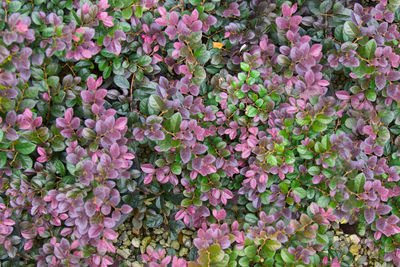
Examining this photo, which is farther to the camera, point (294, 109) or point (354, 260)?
point (354, 260)

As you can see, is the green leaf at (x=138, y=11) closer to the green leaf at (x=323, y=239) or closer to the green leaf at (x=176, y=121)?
the green leaf at (x=176, y=121)

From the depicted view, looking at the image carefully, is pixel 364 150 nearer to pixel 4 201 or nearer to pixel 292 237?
pixel 292 237

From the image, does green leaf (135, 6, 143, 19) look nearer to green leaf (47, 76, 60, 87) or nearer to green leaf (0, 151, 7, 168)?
green leaf (47, 76, 60, 87)

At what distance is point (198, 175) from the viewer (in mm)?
1803

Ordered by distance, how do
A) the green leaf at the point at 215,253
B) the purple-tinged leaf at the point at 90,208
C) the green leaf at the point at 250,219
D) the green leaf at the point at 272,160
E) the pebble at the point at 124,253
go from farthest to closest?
the pebble at the point at 124,253, the green leaf at the point at 250,219, the green leaf at the point at 272,160, the green leaf at the point at 215,253, the purple-tinged leaf at the point at 90,208

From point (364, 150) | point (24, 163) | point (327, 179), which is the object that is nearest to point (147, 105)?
point (24, 163)

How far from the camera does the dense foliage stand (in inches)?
63.6

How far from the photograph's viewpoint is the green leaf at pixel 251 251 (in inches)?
66.5

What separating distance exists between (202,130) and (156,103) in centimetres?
24

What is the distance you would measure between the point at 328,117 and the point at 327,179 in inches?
11.6

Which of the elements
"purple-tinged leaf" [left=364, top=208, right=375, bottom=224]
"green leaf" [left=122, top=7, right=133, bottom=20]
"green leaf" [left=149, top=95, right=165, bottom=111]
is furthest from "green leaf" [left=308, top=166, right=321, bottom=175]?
"green leaf" [left=122, top=7, right=133, bottom=20]

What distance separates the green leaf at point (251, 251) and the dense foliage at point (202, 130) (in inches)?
0.9

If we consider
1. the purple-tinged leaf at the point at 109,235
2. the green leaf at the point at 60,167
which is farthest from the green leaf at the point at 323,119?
the green leaf at the point at 60,167

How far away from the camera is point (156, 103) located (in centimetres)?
165
